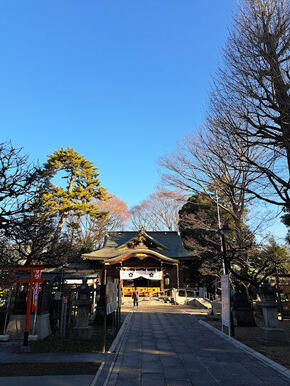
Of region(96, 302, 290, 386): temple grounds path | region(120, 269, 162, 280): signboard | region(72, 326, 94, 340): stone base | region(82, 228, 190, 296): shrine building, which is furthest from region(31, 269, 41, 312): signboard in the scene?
region(120, 269, 162, 280): signboard

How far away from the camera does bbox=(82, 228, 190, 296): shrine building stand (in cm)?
2345

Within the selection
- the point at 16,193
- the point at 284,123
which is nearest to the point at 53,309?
the point at 16,193

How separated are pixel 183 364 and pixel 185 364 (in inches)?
1.8

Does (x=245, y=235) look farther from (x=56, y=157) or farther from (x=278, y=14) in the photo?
(x=56, y=157)

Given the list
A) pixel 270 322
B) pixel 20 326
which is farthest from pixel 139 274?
pixel 270 322

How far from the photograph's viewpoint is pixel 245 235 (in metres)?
15.7

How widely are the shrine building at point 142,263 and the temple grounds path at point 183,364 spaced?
582 inches

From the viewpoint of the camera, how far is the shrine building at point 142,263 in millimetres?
23453

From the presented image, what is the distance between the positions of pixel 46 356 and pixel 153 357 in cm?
280

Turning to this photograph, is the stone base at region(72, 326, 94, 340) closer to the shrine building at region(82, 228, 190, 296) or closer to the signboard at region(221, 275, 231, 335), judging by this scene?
the signboard at region(221, 275, 231, 335)

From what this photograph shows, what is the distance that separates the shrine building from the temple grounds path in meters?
14.8

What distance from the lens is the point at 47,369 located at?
215 inches

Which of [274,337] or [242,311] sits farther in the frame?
[242,311]

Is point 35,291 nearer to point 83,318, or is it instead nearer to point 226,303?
point 83,318
